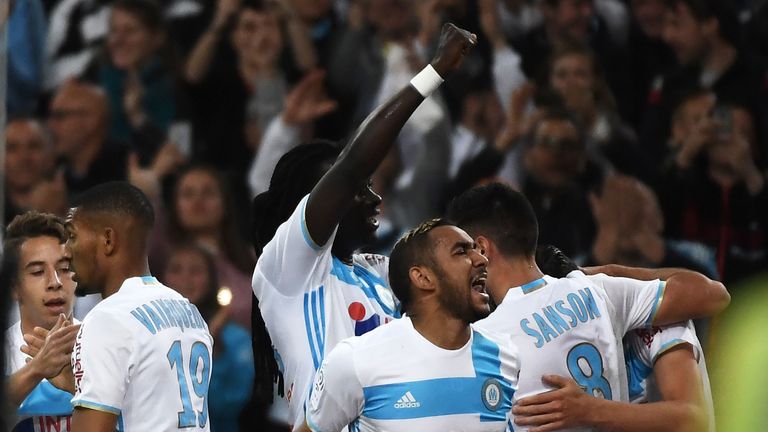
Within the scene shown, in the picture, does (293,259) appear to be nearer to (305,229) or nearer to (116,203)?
(305,229)

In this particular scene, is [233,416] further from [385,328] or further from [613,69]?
[385,328]

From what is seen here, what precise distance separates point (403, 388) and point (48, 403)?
150 cm

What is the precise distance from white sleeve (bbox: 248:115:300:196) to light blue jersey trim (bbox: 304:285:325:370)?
4.34 metres

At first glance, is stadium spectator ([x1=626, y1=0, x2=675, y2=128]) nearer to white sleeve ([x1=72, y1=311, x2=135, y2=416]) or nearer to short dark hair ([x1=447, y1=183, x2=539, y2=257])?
short dark hair ([x1=447, y1=183, x2=539, y2=257])

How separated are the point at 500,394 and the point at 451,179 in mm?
4742

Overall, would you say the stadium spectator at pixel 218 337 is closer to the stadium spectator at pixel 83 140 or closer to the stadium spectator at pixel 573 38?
the stadium spectator at pixel 83 140

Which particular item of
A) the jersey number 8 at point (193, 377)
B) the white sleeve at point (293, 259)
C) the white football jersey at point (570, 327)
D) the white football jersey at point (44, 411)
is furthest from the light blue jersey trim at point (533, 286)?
the white football jersey at point (44, 411)

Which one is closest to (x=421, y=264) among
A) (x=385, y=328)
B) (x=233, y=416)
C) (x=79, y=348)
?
(x=385, y=328)

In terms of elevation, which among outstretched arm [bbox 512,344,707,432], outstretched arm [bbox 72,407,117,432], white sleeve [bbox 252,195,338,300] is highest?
white sleeve [bbox 252,195,338,300]

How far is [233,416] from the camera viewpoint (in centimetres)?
824

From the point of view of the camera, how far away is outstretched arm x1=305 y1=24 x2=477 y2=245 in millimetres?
4359

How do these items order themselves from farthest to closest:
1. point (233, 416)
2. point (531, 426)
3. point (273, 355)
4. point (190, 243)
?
point (190, 243)
point (233, 416)
point (273, 355)
point (531, 426)

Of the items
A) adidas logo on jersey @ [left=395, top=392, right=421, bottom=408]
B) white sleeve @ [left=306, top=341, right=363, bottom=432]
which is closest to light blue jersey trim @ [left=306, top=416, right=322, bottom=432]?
white sleeve @ [left=306, top=341, right=363, bottom=432]

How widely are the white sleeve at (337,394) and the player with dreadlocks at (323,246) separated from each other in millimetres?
257
